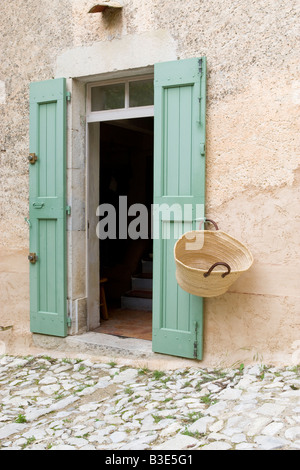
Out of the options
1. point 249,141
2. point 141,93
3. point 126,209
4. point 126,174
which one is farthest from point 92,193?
point 126,174

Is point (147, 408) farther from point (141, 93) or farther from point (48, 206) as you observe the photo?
point (141, 93)

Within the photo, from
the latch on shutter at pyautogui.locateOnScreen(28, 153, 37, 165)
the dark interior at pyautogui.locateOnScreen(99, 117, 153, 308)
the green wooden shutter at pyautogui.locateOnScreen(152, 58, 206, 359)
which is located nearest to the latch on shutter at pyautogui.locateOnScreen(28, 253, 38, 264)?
the latch on shutter at pyautogui.locateOnScreen(28, 153, 37, 165)

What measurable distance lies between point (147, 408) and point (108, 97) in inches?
118

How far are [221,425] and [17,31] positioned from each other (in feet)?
14.1

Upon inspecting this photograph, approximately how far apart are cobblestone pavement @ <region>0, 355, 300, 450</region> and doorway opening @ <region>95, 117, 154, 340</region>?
161 cm

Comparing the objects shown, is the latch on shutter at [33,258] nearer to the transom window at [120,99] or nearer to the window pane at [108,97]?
the transom window at [120,99]

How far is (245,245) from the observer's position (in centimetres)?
395

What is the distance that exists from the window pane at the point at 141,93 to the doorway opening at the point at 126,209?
2.00 meters

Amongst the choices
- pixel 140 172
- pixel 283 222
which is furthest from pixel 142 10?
pixel 140 172

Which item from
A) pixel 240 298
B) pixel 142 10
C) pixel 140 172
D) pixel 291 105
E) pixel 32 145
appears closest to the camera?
pixel 291 105

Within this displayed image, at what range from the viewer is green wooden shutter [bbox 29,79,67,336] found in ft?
15.7
